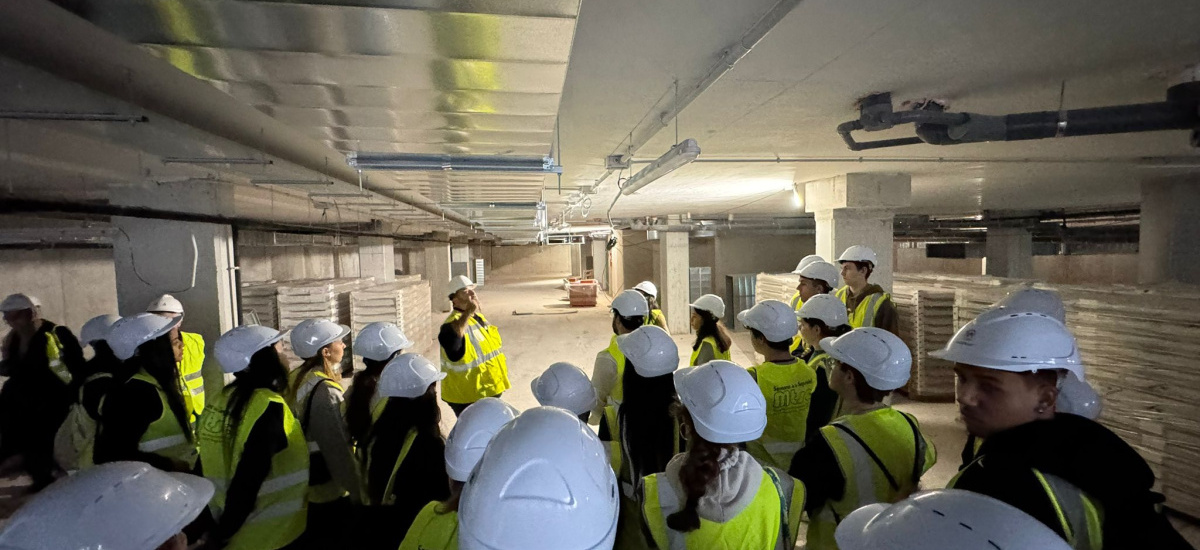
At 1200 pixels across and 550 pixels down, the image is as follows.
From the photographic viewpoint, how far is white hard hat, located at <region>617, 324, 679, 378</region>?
2.47m

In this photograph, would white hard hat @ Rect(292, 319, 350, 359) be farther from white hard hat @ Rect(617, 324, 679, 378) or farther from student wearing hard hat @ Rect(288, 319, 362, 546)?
white hard hat @ Rect(617, 324, 679, 378)

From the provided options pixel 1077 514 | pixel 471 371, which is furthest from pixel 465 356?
pixel 1077 514

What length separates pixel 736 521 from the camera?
1415mm

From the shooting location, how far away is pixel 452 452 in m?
1.60

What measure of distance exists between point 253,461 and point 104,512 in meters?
1.15

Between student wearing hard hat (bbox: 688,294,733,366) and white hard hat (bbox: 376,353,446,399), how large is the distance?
2.00 metres

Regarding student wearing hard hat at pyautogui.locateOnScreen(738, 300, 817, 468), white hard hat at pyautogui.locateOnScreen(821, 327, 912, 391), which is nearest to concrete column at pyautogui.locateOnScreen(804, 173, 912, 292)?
student wearing hard hat at pyautogui.locateOnScreen(738, 300, 817, 468)

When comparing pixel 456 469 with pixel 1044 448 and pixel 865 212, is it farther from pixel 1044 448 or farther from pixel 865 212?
pixel 865 212

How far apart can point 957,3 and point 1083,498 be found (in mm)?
1806

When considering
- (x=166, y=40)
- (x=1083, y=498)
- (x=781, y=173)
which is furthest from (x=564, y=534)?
(x=781, y=173)

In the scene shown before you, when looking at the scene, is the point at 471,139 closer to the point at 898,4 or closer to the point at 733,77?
the point at 733,77

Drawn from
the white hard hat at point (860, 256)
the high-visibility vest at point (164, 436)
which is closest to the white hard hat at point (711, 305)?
the white hard hat at point (860, 256)

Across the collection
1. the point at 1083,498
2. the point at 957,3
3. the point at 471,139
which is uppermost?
the point at 957,3

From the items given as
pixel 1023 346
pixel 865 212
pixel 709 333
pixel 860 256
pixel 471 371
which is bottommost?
pixel 471 371
